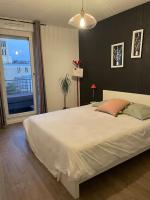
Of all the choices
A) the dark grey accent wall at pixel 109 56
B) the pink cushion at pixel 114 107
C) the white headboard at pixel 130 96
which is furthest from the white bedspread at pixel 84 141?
the dark grey accent wall at pixel 109 56

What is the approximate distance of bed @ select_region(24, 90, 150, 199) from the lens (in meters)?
1.68

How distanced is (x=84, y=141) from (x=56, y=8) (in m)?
2.68

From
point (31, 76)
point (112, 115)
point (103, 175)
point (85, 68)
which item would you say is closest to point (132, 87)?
point (112, 115)

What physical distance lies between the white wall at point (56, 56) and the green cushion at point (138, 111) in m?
2.29

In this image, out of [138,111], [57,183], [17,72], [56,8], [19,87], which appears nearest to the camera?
[57,183]

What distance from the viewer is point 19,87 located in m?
4.34

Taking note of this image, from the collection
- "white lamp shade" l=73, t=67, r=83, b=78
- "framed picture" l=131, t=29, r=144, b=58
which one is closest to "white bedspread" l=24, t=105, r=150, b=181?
"framed picture" l=131, t=29, r=144, b=58

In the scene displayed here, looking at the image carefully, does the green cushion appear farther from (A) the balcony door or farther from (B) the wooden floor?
(A) the balcony door

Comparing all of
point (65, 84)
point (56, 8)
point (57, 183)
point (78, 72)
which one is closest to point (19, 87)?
point (65, 84)

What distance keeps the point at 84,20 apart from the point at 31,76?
2.43 metres

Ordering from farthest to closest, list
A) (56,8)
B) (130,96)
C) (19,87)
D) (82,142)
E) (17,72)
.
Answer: (19,87), (17,72), (130,96), (56,8), (82,142)

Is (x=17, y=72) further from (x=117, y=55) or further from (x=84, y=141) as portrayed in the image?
(x=84, y=141)

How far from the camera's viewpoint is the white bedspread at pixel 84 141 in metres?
1.68

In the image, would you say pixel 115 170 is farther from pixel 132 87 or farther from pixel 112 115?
pixel 132 87
